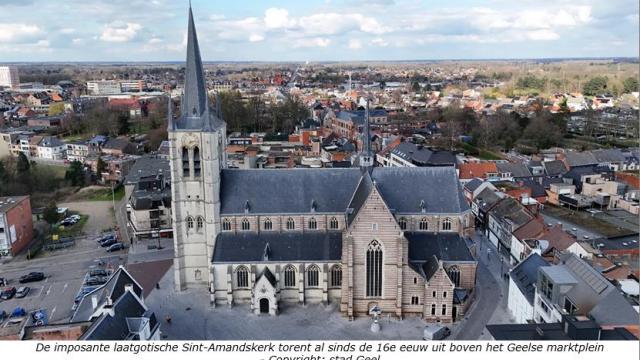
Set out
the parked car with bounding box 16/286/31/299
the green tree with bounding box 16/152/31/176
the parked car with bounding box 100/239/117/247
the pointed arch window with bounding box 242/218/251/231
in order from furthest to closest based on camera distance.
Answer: the green tree with bounding box 16/152/31/176
the parked car with bounding box 100/239/117/247
the parked car with bounding box 16/286/31/299
the pointed arch window with bounding box 242/218/251/231

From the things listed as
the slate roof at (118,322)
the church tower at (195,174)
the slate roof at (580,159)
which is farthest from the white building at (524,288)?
the slate roof at (580,159)

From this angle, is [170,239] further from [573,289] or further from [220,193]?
[573,289]

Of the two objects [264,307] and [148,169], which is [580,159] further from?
[148,169]

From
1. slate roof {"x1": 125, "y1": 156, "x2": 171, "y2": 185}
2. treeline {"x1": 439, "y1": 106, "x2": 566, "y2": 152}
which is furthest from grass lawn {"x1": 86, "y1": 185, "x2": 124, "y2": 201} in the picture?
treeline {"x1": 439, "y1": 106, "x2": 566, "y2": 152}

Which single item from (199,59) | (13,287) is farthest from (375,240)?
(13,287)

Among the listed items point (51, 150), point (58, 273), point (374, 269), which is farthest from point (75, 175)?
point (374, 269)

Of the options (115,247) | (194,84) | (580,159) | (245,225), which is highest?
(194,84)

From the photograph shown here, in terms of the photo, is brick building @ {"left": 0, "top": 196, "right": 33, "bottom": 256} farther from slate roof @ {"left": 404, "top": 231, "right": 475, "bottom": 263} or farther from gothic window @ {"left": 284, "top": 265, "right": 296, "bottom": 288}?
slate roof @ {"left": 404, "top": 231, "right": 475, "bottom": 263}
